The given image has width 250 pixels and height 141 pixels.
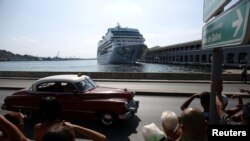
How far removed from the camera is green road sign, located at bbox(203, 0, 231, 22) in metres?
2.70

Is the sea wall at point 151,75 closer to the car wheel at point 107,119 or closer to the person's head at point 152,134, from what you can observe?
the car wheel at point 107,119

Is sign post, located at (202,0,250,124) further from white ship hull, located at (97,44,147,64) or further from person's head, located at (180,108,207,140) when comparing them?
white ship hull, located at (97,44,147,64)

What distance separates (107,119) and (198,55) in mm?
101616

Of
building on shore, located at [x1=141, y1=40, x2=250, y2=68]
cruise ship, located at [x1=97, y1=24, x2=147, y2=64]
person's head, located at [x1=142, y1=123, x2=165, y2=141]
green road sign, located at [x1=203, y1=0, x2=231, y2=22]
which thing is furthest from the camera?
cruise ship, located at [x1=97, y1=24, x2=147, y2=64]

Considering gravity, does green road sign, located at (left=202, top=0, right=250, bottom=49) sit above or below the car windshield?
above

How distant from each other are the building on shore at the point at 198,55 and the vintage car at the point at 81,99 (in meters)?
47.8

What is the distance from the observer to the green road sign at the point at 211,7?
2.70 metres

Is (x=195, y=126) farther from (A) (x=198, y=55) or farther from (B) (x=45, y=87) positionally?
(A) (x=198, y=55)

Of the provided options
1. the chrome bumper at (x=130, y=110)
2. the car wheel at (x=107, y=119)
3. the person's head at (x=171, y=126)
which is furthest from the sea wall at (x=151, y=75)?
the person's head at (x=171, y=126)

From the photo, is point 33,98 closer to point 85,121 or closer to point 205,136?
point 85,121

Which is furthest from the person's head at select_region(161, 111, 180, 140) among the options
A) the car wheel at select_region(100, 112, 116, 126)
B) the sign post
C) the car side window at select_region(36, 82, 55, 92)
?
the car side window at select_region(36, 82, 55, 92)

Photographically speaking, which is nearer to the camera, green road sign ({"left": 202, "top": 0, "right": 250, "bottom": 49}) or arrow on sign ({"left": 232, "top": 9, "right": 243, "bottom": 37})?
green road sign ({"left": 202, "top": 0, "right": 250, "bottom": 49})

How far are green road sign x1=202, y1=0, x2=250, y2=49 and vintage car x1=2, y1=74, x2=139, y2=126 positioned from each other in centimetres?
505

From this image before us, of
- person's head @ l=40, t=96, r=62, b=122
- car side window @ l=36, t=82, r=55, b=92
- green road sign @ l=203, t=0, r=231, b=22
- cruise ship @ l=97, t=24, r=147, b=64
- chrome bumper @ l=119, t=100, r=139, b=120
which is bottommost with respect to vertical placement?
chrome bumper @ l=119, t=100, r=139, b=120
